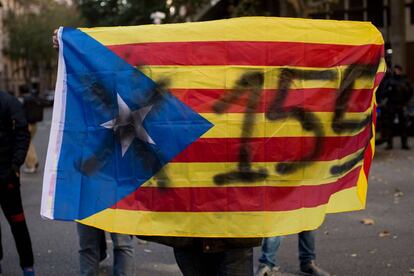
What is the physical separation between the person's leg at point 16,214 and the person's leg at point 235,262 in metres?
2.54

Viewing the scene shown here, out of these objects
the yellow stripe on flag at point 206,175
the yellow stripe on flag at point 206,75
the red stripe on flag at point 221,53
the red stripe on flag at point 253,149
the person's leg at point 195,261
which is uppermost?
the red stripe on flag at point 221,53

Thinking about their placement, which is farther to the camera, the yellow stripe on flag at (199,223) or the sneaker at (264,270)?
the sneaker at (264,270)

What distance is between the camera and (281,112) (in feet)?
10.3

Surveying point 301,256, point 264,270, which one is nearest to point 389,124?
point 301,256

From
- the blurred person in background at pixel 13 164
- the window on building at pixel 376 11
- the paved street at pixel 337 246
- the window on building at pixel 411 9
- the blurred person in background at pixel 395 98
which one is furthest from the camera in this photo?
the window on building at pixel 376 11

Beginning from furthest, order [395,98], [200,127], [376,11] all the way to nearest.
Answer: [376,11]
[395,98]
[200,127]

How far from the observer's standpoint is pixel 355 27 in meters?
3.28

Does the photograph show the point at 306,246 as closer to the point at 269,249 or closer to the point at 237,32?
the point at 269,249

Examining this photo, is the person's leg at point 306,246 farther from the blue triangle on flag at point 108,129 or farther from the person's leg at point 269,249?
the blue triangle on flag at point 108,129

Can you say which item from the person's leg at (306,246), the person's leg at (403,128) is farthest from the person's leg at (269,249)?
the person's leg at (403,128)

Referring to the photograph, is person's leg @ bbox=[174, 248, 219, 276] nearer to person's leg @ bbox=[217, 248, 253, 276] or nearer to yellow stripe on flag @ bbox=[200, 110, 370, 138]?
person's leg @ bbox=[217, 248, 253, 276]

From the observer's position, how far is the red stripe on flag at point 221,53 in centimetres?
307

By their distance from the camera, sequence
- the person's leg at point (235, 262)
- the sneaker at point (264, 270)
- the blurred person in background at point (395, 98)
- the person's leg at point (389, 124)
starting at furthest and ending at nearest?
1. the blurred person in background at point (395, 98)
2. the person's leg at point (389, 124)
3. the sneaker at point (264, 270)
4. the person's leg at point (235, 262)

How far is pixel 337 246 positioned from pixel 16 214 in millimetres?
3145
